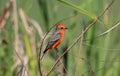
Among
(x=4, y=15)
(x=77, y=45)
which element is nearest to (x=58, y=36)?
(x=77, y=45)

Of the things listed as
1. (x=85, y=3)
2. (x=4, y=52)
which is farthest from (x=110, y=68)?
(x=4, y=52)

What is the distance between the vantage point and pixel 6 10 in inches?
124

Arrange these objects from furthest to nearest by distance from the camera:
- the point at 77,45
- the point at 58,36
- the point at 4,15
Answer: the point at 4,15, the point at 77,45, the point at 58,36

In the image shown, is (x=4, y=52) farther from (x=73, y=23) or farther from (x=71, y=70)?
(x=71, y=70)

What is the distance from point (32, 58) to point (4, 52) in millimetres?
268

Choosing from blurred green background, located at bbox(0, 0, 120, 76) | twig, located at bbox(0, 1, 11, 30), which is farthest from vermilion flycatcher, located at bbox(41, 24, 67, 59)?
twig, located at bbox(0, 1, 11, 30)

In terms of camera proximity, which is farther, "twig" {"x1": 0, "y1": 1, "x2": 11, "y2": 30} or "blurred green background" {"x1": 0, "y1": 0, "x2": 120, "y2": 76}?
"twig" {"x1": 0, "y1": 1, "x2": 11, "y2": 30}

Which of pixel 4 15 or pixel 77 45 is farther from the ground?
pixel 77 45

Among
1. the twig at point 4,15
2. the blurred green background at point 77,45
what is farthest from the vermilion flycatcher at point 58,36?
the twig at point 4,15

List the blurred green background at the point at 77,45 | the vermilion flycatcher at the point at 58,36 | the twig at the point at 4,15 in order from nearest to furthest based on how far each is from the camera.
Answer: the vermilion flycatcher at the point at 58,36
the blurred green background at the point at 77,45
the twig at the point at 4,15

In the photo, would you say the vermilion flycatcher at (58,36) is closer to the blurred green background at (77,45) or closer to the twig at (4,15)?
the blurred green background at (77,45)

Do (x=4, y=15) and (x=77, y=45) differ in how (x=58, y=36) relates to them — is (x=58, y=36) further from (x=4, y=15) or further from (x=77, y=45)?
(x=4, y=15)

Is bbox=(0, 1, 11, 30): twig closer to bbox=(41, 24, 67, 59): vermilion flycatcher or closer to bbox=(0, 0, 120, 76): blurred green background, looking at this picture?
bbox=(0, 0, 120, 76): blurred green background

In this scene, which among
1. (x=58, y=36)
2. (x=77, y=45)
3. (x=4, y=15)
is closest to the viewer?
(x=58, y=36)
